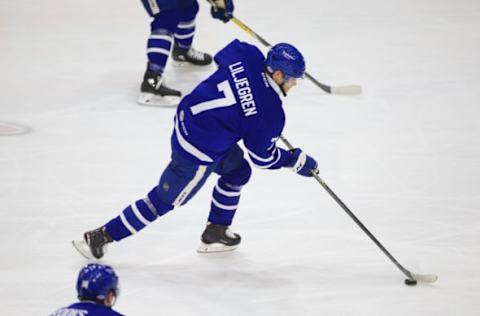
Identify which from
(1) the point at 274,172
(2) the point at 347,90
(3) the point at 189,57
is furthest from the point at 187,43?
(1) the point at 274,172

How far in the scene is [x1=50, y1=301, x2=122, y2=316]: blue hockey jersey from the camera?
8.16 ft

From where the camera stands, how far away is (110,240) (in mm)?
3961

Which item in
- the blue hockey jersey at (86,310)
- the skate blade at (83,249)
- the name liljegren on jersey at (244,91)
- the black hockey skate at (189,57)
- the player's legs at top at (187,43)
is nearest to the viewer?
the blue hockey jersey at (86,310)

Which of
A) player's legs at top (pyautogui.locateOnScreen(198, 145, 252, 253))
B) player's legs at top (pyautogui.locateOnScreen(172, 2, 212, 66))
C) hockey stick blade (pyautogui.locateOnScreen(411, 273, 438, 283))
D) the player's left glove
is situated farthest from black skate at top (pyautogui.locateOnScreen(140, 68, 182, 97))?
hockey stick blade (pyautogui.locateOnScreen(411, 273, 438, 283))

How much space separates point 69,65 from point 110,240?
2.46 metres

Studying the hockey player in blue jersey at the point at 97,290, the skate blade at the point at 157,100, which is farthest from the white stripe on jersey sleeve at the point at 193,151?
the skate blade at the point at 157,100

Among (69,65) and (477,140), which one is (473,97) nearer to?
(477,140)

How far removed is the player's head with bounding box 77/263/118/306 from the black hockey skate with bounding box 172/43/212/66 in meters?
3.67

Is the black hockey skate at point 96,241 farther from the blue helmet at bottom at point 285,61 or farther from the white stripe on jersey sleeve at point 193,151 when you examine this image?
the blue helmet at bottom at point 285,61

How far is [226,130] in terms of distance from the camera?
3.73 m

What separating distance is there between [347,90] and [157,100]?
1.17 meters

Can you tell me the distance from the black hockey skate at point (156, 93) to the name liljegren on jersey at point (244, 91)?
1.96m

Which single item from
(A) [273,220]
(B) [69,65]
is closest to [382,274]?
(A) [273,220]

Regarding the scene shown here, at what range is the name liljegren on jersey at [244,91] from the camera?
3656mm
